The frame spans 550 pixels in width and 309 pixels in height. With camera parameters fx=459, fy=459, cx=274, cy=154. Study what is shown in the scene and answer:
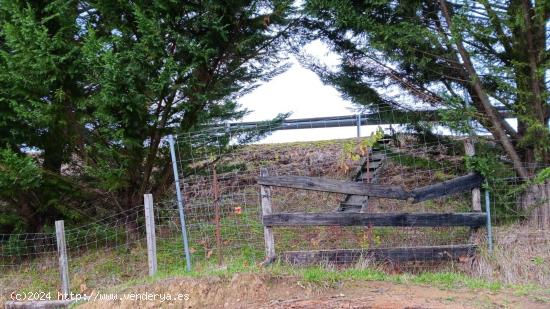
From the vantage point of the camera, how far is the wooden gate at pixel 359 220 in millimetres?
6723

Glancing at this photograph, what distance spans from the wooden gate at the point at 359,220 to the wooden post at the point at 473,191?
17 cm

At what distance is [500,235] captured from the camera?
7141 mm

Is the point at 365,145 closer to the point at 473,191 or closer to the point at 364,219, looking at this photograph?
the point at 364,219

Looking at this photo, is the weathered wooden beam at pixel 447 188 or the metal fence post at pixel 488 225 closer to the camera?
the metal fence post at pixel 488 225

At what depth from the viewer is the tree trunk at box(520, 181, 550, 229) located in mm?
7266

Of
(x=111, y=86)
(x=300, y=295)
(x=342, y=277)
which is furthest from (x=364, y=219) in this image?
(x=111, y=86)

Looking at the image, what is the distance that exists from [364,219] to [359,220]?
0.25 feet

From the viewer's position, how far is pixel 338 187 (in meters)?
6.91

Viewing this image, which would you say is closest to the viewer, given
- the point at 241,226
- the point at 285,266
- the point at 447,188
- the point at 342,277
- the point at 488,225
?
the point at 342,277

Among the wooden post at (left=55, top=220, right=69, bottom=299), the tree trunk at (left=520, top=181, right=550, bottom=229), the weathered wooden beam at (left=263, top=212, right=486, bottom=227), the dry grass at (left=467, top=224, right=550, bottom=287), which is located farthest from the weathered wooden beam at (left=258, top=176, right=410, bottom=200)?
the wooden post at (left=55, top=220, right=69, bottom=299)

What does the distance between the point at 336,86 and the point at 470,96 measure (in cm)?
230

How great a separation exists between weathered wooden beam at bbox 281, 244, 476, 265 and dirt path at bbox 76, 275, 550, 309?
940 millimetres

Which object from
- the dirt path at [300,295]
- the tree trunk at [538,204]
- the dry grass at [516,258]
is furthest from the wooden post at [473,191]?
the dirt path at [300,295]

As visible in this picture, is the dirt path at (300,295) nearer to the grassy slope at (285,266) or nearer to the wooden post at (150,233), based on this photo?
the grassy slope at (285,266)
